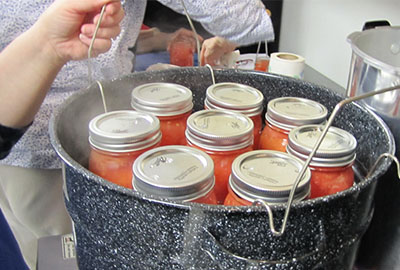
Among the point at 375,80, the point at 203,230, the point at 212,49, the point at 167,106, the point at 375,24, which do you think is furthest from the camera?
the point at 212,49

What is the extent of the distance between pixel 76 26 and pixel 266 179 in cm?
29

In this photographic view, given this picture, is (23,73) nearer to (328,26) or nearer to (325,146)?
(325,146)

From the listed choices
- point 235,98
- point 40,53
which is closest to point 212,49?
point 235,98

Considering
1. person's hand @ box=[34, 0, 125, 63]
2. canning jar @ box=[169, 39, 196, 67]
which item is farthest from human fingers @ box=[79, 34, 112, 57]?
canning jar @ box=[169, 39, 196, 67]

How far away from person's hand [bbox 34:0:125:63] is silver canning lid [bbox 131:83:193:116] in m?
0.08

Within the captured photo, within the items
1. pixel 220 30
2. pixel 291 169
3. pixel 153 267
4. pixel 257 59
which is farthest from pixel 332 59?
pixel 153 267

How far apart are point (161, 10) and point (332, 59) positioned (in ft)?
2.01

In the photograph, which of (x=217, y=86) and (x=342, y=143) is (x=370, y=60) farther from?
(x=217, y=86)

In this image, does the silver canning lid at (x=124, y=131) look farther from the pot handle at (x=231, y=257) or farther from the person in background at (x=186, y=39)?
the person in background at (x=186, y=39)

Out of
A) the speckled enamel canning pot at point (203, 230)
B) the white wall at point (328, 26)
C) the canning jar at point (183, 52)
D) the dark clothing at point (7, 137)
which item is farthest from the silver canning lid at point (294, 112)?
the canning jar at point (183, 52)

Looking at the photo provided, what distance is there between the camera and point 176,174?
0.38 m

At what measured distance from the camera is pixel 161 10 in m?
1.38

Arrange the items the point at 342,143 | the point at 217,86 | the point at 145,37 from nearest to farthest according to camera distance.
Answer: the point at 342,143, the point at 217,86, the point at 145,37

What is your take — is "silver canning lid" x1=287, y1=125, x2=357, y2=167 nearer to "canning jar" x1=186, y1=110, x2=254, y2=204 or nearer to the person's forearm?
"canning jar" x1=186, y1=110, x2=254, y2=204
